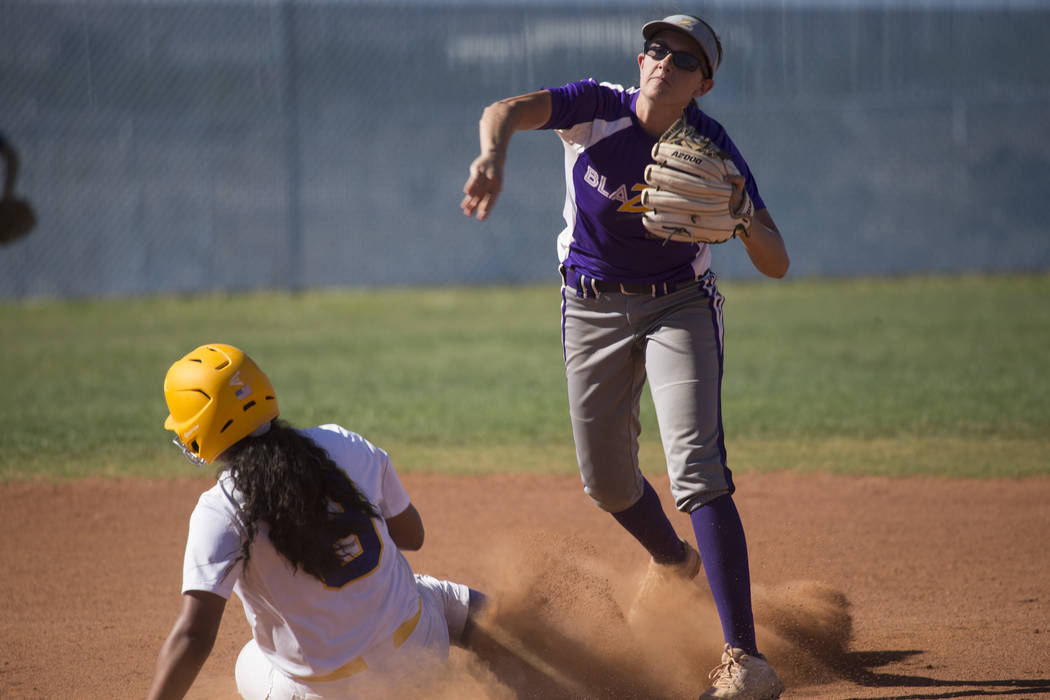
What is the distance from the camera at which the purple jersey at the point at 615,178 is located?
3697mm

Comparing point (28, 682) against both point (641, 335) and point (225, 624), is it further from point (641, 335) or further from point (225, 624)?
point (641, 335)

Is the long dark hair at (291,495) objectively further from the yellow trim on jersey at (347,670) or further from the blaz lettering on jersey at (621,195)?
the blaz lettering on jersey at (621,195)

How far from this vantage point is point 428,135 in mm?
17562

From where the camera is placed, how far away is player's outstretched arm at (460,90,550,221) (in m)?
3.18

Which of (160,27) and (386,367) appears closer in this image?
(386,367)

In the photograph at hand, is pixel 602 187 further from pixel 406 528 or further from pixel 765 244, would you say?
pixel 406 528

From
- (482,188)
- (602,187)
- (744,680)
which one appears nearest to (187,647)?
(482,188)

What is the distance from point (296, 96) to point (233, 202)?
6.40 feet

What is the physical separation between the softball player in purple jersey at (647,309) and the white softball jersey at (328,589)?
0.85 metres

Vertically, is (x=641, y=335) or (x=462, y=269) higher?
(x=462, y=269)

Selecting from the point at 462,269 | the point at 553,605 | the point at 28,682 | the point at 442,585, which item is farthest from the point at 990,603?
the point at 462,269

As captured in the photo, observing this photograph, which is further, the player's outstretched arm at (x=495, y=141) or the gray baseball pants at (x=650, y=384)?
the gray baseball pants at (x=650, y=384)

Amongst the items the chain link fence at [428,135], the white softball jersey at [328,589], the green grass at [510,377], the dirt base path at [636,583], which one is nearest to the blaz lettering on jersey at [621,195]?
the white softball jersey at [328,589]

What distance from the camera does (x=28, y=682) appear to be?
12.4 feet
